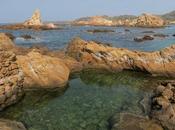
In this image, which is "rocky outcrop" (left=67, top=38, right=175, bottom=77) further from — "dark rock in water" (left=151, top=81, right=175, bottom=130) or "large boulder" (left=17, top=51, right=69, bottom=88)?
"dark rock in water" (left=151, top=81, right=175, bottom=130)

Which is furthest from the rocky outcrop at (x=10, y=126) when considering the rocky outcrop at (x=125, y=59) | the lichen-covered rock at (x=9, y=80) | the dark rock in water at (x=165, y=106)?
the rocky outcrop at (x=125, y=59)

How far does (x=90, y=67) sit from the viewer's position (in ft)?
97.6

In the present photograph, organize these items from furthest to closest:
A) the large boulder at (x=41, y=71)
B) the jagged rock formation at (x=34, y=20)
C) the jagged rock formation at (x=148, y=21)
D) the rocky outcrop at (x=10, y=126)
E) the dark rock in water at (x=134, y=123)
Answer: the jagged rock formation at (x=148, y=21) → the jagged rock formation at (x=34, y=20) → the large boulder at (x=41, y=71) → the dark rock in water at (x=134, y=123) → the rocky outcrop at (x=10, y=126)

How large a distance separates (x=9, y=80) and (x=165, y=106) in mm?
9207

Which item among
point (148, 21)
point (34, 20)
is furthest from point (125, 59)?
point (148, 21)

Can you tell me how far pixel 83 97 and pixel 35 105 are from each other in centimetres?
329

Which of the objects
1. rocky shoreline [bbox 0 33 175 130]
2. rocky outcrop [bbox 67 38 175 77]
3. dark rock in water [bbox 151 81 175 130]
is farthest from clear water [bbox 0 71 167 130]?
rocky outcrop [bbox 67 38 175 77]

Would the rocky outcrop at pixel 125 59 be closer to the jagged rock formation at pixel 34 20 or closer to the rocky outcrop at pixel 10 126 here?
the rocky outcrop at pixel 10 126

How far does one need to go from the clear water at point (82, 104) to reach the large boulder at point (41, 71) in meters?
0.78

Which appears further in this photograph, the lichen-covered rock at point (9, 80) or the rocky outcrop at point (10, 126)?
the lichen-covered rock at point (9, 80)

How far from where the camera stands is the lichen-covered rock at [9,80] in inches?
725

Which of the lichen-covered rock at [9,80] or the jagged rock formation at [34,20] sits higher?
the lichen-covered rock at [9,80]

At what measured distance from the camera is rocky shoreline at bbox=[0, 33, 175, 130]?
55.4 feet

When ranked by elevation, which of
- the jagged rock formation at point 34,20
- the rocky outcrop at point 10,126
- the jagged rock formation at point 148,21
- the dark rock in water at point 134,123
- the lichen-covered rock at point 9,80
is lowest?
the jagged rock formation at point 148,21
